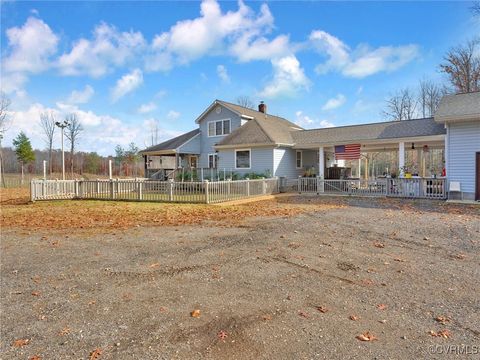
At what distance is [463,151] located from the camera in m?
14.6

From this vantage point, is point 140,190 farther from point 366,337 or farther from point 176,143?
point 366,337

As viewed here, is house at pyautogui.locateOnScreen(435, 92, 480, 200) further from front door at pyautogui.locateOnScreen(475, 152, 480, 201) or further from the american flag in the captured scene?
the american flag

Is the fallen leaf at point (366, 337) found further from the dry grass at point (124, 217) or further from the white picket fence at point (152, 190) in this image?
the white picket fence at point (152, 190)

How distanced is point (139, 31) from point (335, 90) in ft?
64.3

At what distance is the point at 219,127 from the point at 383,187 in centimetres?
1407

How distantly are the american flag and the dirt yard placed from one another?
11506 mm

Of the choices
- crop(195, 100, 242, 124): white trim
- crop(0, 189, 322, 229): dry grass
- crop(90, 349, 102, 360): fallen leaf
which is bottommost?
crop(90, 349, 102, 360): fallen leaf

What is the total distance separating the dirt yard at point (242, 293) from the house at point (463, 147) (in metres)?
7.68

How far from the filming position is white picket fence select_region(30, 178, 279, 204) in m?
15.4

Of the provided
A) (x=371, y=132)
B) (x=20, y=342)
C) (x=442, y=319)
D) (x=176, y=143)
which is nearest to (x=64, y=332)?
(x=20, y=342)

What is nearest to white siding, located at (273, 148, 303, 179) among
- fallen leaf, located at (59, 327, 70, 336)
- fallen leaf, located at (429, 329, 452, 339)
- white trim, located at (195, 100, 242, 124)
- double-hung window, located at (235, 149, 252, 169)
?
double-hung window, located at (235, 149, 252, 169)

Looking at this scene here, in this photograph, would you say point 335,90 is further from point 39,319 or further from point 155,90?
point 39,319

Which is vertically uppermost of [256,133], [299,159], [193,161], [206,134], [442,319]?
[206,134]

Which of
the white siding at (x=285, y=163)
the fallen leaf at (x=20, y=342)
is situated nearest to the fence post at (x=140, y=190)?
the white siding at (x=285, y=163)
